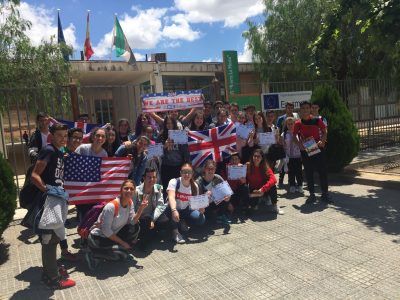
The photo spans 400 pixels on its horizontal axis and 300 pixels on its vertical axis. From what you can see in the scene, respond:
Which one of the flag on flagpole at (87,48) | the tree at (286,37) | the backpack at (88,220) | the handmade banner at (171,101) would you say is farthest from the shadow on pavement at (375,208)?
the flag on flagpole at (87,48)

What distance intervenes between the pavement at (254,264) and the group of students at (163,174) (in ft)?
0.79

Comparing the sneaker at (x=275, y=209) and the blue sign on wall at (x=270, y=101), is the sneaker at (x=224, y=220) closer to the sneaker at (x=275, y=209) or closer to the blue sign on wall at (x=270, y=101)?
the sneaker at (x=275, y=209)

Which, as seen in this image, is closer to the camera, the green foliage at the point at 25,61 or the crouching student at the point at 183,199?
the crouching student at the point at 183,199

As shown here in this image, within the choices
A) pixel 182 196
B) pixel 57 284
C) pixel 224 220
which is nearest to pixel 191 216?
pixel 182 196

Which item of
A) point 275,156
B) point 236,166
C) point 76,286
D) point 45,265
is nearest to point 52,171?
point 45,265

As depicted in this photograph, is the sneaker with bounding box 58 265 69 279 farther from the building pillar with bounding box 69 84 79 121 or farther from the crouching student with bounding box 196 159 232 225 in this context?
the building pillar with bounding box 69 84 79 121

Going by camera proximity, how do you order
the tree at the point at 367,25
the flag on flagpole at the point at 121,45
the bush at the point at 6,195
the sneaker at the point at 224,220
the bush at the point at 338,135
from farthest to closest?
the flag on flagpole at the point at 121,45
the bush at the point at 338,135
the tree at the point at 367,25
the sneaker at the point at 224,220
the bush at the point at 6,195

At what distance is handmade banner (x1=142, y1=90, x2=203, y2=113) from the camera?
7.93 m

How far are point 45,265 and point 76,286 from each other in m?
0.41

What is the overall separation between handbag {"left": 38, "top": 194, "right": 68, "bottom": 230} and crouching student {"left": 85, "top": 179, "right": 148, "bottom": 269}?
1.92ft

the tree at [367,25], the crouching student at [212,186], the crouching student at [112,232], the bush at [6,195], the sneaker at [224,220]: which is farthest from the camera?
the tree at [367,25]

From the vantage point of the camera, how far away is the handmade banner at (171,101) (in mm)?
7926

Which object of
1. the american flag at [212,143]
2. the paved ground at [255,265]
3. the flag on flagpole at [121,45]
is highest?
the flag on flagpole at [121,45]

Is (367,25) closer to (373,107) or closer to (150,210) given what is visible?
(150,210)
